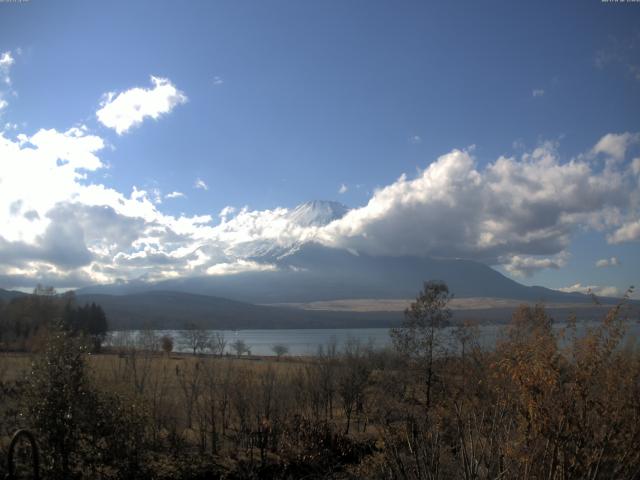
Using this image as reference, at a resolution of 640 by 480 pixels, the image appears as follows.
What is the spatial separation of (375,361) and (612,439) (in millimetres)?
26003

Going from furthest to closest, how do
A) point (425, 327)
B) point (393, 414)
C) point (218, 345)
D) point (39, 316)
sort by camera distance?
1. point (39, 316)
2. point (218, 345)
3. point (425, 327)
4. point (393, 414)

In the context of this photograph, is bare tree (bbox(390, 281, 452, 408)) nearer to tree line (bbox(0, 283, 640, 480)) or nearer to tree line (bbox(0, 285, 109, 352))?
tree line (bbox(0, 283, 640, 480))

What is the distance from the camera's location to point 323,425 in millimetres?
22578

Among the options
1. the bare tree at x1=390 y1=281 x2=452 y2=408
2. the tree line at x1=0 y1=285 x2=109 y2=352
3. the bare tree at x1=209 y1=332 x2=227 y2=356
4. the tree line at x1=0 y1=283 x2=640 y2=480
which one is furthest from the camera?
the tree line at x1=0 y1=285 x2=109 y2=352

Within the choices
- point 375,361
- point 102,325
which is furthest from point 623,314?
point 102,325

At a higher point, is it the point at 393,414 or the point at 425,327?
the point at 425,327

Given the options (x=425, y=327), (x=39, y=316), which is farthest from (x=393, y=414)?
(x=39, y=316)

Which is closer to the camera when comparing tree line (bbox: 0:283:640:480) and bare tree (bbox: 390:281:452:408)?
tree line (bbox: 0:283:640:480)

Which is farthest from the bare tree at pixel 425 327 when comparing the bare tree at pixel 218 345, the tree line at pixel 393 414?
the bare tree at pixel 218 345

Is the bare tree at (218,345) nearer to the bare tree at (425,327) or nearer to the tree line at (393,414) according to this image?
the tree line at (393,414)

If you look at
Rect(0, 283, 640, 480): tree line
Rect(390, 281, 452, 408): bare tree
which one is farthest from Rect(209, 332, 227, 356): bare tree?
Rect(390, 281, 452, 408): bare tree

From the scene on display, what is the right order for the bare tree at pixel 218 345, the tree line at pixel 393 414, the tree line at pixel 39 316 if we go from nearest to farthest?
the tree line at pixel 393 414 < the bare tree at pixel 218 345 < the tree line at pixel 39 316

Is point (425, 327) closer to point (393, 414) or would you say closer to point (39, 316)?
point (393, 414)

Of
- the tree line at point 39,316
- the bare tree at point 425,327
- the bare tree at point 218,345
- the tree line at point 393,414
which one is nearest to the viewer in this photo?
the tree line at point 393,414
